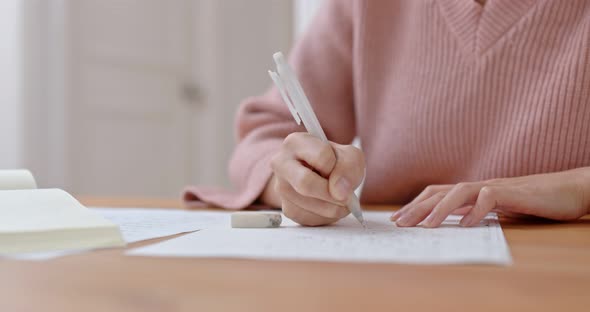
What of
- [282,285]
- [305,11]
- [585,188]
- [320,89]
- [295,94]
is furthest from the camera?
[305,11]

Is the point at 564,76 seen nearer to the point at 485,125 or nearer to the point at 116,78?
the point at 485,125

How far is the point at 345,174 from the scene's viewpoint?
53 cm

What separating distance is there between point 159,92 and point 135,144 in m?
0.25

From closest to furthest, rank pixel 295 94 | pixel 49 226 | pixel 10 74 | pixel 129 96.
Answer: pixel 49 226, pixel 295 94, pixel 10 74, pixel 129 96

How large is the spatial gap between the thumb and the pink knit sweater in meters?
0.31

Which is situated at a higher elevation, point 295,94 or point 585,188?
point 295,94

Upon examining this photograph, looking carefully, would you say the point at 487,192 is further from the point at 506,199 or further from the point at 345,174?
the point at 345,174

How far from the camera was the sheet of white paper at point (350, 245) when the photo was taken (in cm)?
38

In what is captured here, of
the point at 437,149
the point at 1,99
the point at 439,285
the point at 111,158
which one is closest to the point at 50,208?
the point at 439,285

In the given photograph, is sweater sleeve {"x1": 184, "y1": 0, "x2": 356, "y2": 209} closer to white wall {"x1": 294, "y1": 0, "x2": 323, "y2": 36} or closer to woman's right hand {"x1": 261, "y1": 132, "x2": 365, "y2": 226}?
woman's right hand {"x1": 261, "y1": 132, "x2": 365, "y2": 226}

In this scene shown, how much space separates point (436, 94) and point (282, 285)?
0.68m

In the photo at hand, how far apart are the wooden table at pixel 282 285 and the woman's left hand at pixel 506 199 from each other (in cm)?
16

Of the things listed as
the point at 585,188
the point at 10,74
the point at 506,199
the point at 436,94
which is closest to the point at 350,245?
the point at 506,199

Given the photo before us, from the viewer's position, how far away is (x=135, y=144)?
8.34ft
